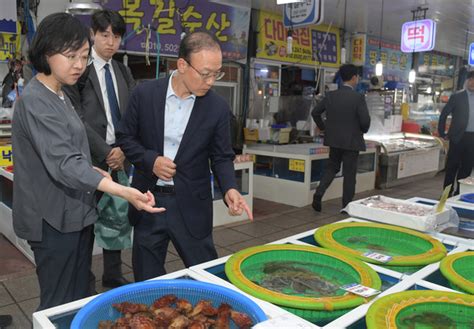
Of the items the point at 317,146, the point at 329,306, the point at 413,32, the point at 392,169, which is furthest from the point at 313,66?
the point at 329,306

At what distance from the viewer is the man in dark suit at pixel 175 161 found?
2236mm

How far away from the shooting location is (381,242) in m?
2.20

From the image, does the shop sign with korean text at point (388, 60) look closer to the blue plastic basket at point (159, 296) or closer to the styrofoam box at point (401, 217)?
the styrofoam box at point (401, 217)

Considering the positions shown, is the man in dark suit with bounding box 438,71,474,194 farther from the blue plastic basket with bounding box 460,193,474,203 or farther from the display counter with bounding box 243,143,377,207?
the blue plastic basket with bounding box 460,193,474,203

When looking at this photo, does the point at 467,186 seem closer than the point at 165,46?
Yes

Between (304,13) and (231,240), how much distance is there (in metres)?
4.34

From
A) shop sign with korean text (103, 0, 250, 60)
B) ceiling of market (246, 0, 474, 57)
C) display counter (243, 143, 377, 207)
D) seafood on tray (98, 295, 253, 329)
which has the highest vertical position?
ceiling of market (246, 0, 474, 57)

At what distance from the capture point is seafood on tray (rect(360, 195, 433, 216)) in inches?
96.2

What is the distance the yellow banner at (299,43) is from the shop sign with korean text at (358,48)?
1.76 ft

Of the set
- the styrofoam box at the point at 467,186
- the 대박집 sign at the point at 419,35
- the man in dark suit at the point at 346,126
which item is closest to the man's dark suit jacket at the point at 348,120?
the man in dark suit at the point at 346,126

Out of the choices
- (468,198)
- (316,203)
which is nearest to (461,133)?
(316,203)

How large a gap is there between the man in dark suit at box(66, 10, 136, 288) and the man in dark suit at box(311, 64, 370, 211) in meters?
3.88

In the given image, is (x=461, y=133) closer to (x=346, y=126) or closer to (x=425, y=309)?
(x=346, y=126)

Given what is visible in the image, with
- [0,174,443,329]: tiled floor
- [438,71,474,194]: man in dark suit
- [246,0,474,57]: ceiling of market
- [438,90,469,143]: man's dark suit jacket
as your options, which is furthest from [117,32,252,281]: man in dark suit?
[246,0,474,57]: ceiling of market
